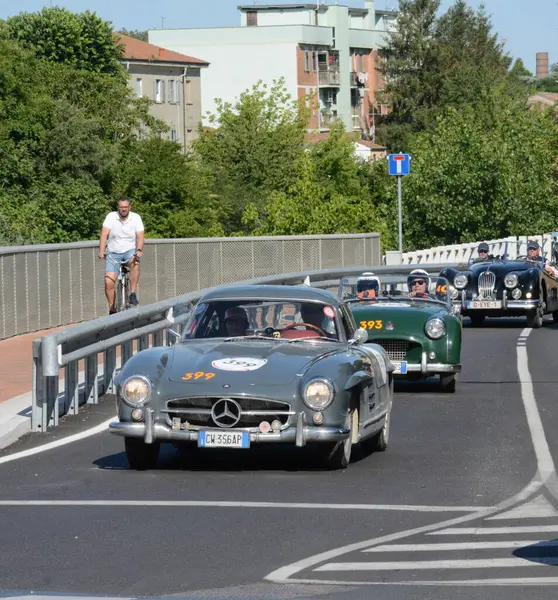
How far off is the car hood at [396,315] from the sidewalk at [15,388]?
359 centimetres

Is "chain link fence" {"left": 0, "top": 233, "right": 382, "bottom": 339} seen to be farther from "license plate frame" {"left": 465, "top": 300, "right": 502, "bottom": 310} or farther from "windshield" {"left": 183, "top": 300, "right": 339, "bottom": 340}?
"windshield" {"left": 183, "top": 300, "right": 339, "bottom": 340}

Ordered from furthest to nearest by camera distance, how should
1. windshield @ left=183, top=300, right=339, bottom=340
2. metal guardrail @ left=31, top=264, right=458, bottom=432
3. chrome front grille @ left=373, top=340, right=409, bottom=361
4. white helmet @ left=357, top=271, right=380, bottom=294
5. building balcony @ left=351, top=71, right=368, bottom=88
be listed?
building balcony @ left=351, top=71, right=368, bottom=88
white helmet @ left=357, top=271, right=380, bottom=294
chrome front grille @ left=373, top=340, right=409, bottom=361
metal guardrail @ left=31, top=264, right=458, bottom=432
windshield @ left=183, top=300, right=339, bottom=340

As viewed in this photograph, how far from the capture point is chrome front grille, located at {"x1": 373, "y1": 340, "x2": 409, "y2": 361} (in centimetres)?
1714

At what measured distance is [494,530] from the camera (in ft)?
28.6

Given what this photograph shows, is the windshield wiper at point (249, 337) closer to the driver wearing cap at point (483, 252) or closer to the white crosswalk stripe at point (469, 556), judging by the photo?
the white crosswalk stripe at point (469, 556)

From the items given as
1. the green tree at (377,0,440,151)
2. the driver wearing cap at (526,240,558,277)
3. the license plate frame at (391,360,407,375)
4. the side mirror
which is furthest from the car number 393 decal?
the green tree at (377,0,440,151)

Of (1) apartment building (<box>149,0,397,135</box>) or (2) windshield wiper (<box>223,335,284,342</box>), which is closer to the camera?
(2) windshield wiper (<box>223,335,284,342</box>)

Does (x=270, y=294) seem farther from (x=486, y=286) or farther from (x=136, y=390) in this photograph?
(x=486, y=286)

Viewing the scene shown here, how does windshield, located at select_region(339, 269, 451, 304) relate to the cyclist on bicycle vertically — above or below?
below

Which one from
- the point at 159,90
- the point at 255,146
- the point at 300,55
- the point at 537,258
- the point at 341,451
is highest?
the point at 300,55

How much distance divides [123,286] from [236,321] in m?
9.04

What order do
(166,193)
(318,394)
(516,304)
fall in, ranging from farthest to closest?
(166,193)
(516,304)
(318,394)

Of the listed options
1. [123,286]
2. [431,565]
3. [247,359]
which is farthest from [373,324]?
[431,565]

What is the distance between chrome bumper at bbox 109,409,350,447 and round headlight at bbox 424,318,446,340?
6183mm
